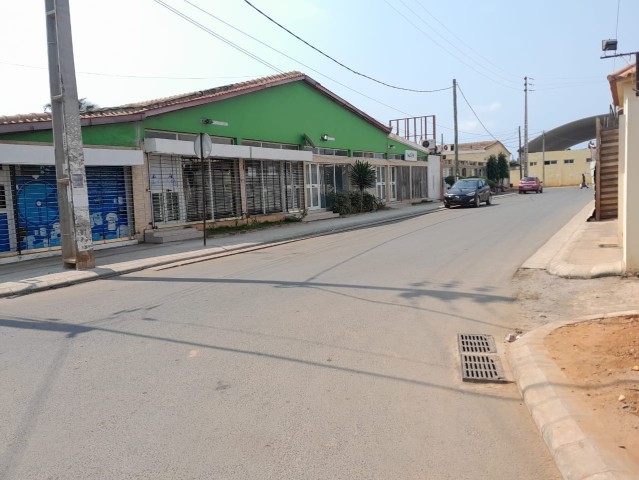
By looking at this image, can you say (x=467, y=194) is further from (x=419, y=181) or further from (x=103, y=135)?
(x=103, y=135)

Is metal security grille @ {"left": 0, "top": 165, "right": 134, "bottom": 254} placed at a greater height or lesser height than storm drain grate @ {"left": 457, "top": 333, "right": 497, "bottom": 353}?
greater

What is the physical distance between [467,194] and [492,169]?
28.6 m

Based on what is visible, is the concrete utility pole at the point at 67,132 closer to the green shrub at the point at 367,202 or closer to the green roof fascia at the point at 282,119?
the green roof fascia at the point at 282,119

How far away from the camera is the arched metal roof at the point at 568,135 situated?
69.4 meters

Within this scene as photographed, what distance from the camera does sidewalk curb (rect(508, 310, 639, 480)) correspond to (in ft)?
9.74

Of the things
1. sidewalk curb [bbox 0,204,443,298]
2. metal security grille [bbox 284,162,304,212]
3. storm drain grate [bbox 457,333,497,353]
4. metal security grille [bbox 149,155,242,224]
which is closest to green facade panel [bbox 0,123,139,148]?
metal security grille [bbox 149,155,242,224]

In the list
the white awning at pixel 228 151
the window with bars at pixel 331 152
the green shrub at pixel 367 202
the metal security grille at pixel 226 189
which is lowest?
the green shrub at pixel 367 202

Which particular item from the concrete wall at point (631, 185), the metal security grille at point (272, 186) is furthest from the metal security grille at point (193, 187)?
the concrete wall at point (631, 185)

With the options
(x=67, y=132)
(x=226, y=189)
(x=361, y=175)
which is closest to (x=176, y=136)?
(x=226, y=189)

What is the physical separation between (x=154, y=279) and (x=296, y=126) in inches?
612

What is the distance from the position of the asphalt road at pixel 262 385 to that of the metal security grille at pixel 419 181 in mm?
28004

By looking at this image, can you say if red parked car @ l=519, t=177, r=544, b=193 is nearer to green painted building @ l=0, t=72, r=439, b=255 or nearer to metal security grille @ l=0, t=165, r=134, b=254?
green painted building @ l=0, t=72, r=439, b=255

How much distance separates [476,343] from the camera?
563 cm

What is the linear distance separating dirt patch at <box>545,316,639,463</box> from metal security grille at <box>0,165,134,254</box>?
12314 millimetres
